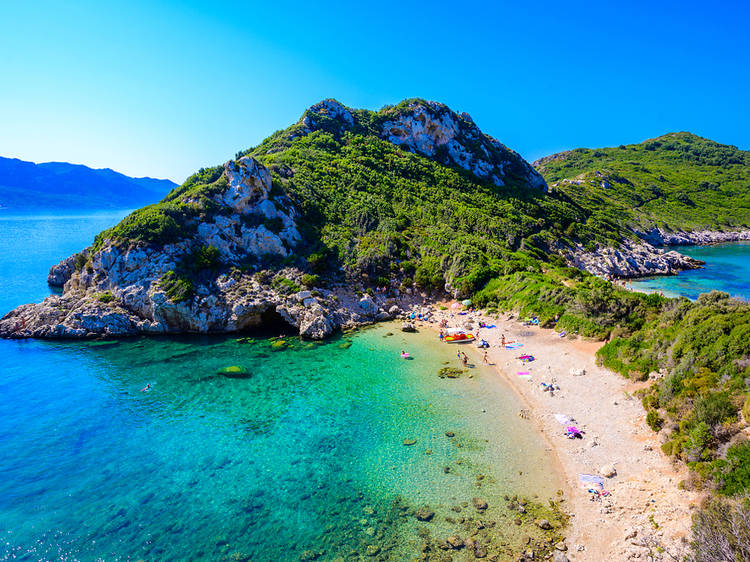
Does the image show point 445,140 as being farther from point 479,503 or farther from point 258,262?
point 479,503

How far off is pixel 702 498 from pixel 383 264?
130 feet

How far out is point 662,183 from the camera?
140 meters

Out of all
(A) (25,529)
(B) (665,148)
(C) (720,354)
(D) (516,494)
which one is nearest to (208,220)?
(A) (25,529)

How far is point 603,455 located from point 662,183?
171 m

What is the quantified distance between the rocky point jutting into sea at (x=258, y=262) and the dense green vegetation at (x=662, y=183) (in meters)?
48.1

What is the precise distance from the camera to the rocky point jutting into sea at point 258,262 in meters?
39.8

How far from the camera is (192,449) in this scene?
67.8 ft

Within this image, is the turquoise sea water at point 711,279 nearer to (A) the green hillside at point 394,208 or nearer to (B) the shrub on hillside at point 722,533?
(A) the green hillside at point 394,208

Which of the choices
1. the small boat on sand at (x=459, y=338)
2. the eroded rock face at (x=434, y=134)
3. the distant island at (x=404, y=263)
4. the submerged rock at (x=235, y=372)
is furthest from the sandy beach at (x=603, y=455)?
the eroded rock face at (x=434, y=134)

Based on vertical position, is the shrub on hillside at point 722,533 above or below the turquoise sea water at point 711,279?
below

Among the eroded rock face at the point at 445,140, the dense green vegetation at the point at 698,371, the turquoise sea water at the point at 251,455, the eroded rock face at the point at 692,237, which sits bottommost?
the turquoise sea water at the point at 251,455

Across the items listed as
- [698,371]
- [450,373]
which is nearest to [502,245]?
[450,373]

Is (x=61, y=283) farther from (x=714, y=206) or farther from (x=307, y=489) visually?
(x=714, y=206)

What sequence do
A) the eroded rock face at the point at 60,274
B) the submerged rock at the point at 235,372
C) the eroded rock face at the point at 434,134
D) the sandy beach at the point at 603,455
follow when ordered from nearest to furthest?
the sandy beach at the point at 603,455
the submerged rock at the point at 235,372
the eroded rock face at the point at 60,274
the eroded rock face at the point at 434,134
